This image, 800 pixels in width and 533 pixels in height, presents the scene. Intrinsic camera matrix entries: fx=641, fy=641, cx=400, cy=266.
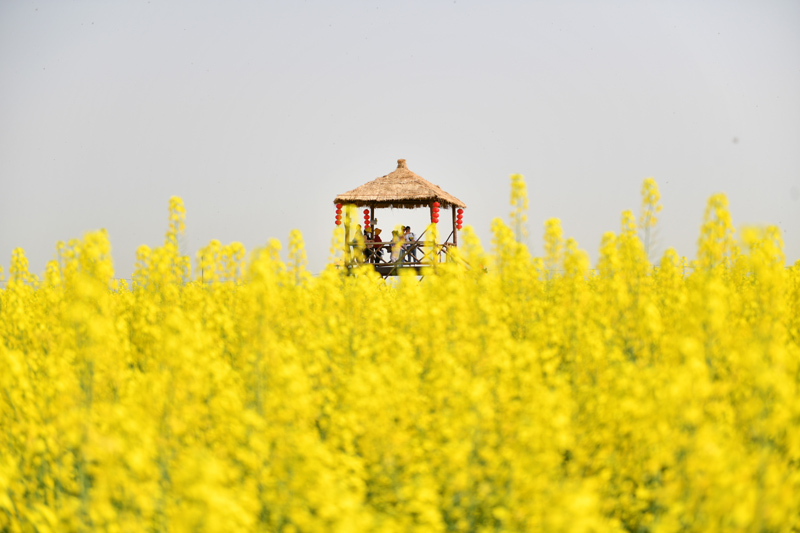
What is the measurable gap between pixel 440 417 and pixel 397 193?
15238 mm

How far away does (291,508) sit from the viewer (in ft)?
13.2

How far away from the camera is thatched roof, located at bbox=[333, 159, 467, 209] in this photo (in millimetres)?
19609

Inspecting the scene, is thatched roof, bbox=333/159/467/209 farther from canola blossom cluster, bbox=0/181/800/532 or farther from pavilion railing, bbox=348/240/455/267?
canola blossom cluster, bbox=0/181/800/532

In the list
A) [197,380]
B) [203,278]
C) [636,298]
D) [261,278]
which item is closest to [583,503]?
[197,380]

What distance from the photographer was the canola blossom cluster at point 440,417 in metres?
3.82

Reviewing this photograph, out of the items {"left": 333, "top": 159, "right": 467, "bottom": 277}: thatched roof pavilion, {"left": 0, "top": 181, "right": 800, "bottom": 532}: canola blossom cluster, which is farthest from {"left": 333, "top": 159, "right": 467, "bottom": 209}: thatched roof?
{"left": 0, "top": 181, "right": 800, "bottom": 532}: canola blossom cluster

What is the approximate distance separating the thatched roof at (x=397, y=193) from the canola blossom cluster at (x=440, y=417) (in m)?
11.7

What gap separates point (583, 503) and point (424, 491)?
3.57ft

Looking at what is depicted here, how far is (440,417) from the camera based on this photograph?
4.95m

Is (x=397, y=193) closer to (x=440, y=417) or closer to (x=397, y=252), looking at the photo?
(x=397, y=252)

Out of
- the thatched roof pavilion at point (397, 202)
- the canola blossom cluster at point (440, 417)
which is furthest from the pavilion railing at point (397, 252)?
the canola blossom cluster at point (440, 417)

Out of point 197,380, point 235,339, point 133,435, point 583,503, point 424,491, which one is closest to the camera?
point 583,503

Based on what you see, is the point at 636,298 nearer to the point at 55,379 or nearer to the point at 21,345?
the point at 55,379

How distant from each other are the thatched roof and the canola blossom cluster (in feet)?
38.4
